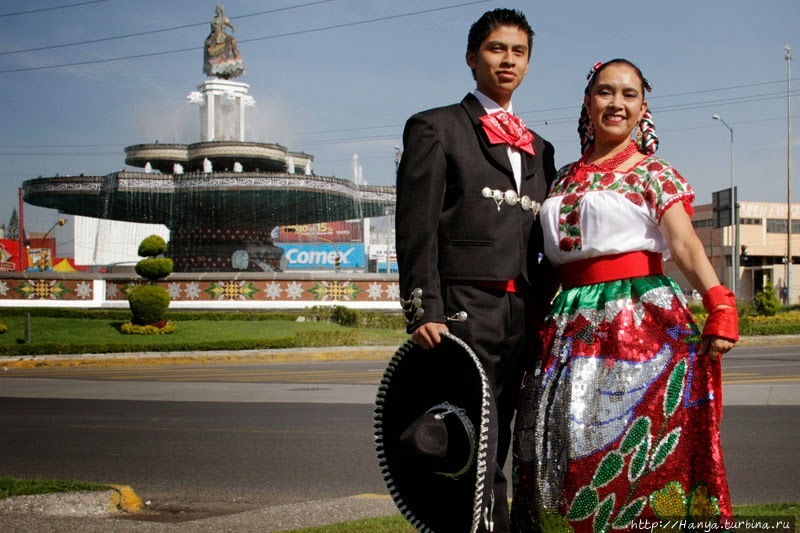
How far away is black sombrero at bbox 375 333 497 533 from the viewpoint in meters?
3.30

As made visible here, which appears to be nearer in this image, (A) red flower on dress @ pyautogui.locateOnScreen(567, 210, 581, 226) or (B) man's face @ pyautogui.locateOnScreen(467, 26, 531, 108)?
(A) red flower on dress @ pyautogui.locateOnScreen(567, 210, 581, 226)

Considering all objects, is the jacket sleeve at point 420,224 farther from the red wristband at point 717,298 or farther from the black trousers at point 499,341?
the red wristband at point 717,298

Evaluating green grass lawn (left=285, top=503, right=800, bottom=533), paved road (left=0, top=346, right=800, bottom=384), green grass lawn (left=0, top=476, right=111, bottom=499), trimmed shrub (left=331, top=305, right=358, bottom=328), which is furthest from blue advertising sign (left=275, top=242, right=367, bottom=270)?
green grass lawn (left=285, top=503, right=800, bottom=533)

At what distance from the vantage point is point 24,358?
19.7 m

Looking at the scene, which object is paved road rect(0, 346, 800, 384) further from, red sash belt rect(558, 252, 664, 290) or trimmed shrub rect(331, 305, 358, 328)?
red sash belt rect(558, 252, 664, 290)

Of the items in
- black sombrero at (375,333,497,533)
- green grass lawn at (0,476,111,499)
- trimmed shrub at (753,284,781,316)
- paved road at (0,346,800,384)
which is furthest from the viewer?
trimmed shrub at (753,284,781,316)

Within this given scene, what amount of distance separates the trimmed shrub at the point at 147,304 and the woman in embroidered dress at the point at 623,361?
21.4m

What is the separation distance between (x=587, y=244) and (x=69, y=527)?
3192 millimetres

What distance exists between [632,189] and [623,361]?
0.69 m

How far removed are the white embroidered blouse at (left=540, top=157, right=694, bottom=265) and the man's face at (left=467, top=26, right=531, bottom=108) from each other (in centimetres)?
56

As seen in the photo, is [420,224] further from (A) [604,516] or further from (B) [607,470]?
(A) [604,516]

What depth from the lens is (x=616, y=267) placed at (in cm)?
350

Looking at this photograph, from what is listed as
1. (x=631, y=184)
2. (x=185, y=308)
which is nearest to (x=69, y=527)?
(x=631, y=184)

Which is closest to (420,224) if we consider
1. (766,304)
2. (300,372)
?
(300,372)
